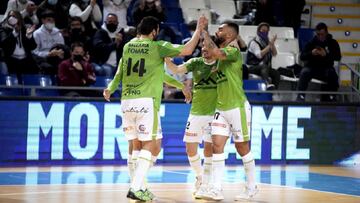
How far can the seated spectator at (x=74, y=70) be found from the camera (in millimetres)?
18141

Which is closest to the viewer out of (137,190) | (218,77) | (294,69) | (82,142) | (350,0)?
(137,190)

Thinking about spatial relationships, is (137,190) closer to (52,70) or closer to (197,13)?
(52,70)

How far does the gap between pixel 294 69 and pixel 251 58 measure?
1272 mm

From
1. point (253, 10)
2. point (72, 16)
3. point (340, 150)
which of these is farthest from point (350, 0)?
point (72, 16)

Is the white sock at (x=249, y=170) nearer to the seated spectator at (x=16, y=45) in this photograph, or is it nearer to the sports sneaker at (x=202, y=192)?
the sports sneaker at (x=202, y=192)

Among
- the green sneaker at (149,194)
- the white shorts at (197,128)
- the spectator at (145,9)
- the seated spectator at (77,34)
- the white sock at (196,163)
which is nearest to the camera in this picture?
the green sneaker at (149,194)

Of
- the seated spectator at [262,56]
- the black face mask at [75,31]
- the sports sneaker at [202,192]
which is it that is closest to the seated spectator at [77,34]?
the black face mask at [75,31]

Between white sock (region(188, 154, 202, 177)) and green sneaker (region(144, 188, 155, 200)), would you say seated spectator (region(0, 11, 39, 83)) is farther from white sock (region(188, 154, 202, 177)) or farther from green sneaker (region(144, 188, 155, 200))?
green sneaker (region(144, 188, 155, 200))

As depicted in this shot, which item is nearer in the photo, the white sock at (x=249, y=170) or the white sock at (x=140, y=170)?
the white sock at (x=140, y=170)

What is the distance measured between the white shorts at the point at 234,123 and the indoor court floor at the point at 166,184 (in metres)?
0.92

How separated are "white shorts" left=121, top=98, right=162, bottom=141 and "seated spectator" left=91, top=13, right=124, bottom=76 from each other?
295 inches

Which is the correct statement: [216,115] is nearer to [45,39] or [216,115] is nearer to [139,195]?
[139,195]

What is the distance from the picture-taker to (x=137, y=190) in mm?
11508

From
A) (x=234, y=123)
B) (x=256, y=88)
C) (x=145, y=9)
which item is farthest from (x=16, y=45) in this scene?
(x=234, y=123)
